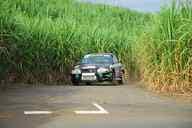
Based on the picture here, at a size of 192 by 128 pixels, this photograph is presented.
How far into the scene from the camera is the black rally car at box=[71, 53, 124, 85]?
1136 inches

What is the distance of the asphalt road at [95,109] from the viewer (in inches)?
491

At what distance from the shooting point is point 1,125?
481 inches

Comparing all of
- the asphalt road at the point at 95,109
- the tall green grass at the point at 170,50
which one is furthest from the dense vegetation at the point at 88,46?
the asphalt road at the point at 95,109

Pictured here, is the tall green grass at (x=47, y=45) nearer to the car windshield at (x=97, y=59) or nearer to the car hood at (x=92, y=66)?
the car windshield at (x=97, y=59)

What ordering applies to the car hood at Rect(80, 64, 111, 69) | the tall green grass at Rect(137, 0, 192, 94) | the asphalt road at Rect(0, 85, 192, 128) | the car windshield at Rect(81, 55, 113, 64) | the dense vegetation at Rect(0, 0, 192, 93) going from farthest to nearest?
1. the car windshield at Rect(81, 55, 113, 64)
2. the car hood at Rect(80, 64, 111, 69)
3. the dense vegetation at Rect(0, 0, 192, 93)
4. the tall green grass at Rect(137, 0, 192, 94)
5. the asphalt road at Rect(0, 85, 192, 128)

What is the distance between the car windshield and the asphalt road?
8.24m

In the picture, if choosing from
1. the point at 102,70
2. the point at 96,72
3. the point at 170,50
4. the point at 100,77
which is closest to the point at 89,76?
the point at 96,72

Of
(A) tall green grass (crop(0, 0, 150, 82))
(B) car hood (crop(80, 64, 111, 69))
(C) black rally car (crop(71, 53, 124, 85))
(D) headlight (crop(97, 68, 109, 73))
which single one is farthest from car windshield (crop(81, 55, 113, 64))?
(A) tall green grass (crop(0, 0, 150, 82))

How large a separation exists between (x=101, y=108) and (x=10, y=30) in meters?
→ 12.6

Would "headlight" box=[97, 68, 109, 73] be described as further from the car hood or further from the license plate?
the license plate

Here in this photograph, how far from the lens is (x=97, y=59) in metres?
30.5

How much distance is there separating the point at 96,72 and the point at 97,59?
5.91ft

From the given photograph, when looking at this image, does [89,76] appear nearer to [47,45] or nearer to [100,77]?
[100,77]

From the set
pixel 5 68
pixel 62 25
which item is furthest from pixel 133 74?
pixel 5 68
